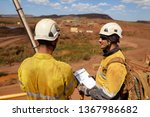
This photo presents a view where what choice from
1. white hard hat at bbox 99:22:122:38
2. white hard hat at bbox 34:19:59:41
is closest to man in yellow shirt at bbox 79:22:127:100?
white hard hat at bbox 99:22:122:38

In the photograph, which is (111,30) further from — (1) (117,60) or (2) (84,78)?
(2) (84,78)

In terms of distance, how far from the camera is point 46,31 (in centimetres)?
331

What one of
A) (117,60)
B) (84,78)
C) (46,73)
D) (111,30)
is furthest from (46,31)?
(111,30)

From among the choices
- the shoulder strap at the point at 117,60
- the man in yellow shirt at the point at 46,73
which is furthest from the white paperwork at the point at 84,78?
the man in yellow shirt at the point at 46,73

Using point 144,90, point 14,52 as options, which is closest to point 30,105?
point 144,90

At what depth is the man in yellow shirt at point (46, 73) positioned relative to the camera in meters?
3.18

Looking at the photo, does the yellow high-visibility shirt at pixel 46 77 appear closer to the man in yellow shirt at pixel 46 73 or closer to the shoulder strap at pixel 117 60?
the man in yellow shirt at pixel 46 73

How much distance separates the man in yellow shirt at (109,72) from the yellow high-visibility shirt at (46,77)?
2.28ft

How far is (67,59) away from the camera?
22.9 metres

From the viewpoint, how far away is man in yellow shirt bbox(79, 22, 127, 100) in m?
3.81

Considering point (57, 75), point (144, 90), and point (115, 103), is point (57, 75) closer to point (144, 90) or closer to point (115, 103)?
point (115, 103)

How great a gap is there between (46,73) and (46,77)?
40mm

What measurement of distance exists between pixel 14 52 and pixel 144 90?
78.5ft

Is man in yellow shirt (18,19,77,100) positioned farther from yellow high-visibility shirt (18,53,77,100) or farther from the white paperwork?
the white paperwork
